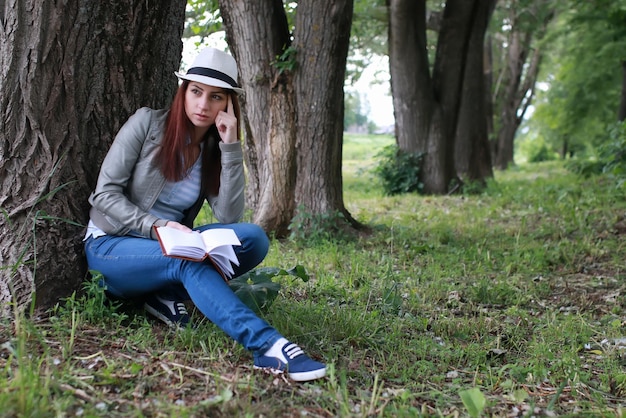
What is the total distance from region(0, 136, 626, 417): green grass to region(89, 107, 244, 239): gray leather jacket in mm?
469

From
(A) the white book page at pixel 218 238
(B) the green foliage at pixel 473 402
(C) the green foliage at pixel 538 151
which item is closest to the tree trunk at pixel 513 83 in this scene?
(C) the green foliage at pixel 538 151

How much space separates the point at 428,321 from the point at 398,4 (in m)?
7.68

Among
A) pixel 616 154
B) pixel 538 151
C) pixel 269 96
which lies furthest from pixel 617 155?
pixel 538 151

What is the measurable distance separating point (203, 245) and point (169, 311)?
0.62 meters


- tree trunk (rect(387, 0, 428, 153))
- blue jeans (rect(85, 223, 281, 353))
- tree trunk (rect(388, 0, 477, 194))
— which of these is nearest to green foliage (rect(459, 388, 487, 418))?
blue jeans (rect(85, 223, 281, 353))

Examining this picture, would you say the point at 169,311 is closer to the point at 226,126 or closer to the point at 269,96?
the point at 226,126

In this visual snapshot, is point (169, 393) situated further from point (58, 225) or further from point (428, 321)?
point (428, 321)

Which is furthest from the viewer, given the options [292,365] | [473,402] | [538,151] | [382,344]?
[538,151]

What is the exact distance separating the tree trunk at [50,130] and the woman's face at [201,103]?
0.57 m

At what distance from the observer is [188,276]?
10.4 ft

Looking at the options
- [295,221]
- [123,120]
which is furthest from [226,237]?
[295,221]

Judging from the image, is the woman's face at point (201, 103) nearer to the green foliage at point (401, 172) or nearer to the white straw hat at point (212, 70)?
the white straw hat at point (212, 70)

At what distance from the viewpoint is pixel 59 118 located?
11.7ft

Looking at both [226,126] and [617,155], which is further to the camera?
[617,155]
